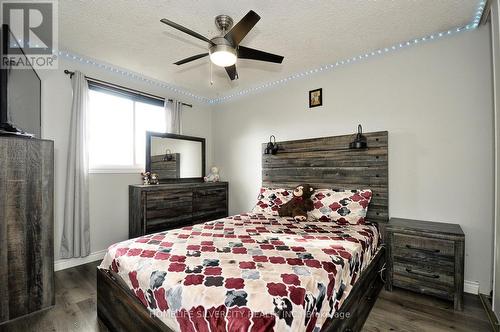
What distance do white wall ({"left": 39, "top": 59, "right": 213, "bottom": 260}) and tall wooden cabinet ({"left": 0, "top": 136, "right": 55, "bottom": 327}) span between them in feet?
2.87

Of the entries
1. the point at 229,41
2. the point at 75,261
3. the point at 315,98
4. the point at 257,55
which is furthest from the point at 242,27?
the point at 75,261

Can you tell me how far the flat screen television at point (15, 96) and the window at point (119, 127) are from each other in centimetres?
74

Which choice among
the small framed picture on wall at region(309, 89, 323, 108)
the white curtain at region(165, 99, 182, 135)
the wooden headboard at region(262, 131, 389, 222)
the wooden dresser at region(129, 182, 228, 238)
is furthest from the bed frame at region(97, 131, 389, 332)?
the white curtain at region(165, 99, 182, 135)

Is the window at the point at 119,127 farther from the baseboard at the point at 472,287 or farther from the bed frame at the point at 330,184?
the baseboard at the point at 472,287

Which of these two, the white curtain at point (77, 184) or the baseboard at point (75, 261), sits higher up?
the white curtain at point (77, 184)

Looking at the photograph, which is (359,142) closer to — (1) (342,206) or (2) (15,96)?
(1) (342,206)

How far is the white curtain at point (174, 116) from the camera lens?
154 inches

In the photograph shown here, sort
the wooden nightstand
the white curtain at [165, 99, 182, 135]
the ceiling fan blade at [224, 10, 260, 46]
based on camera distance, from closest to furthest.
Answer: the ceiling fan blade at [224, 10, 260, 46] → the wooden nightstand → the white curtain at [165, 99, 182, 135]

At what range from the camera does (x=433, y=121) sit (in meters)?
2.46

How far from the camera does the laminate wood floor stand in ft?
5.95

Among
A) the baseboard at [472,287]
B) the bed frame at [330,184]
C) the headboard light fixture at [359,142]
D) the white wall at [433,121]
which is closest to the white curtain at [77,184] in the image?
the bed frame at [330,184]

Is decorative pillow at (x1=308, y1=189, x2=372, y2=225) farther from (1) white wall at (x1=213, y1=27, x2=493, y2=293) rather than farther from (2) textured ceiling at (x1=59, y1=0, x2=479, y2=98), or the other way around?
(2) textured ceiling at (x1=59, y1=0, x2=479, y2=98)

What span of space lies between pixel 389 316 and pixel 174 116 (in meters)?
3.79

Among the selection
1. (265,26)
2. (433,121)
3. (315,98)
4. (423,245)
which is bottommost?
(423,245)
